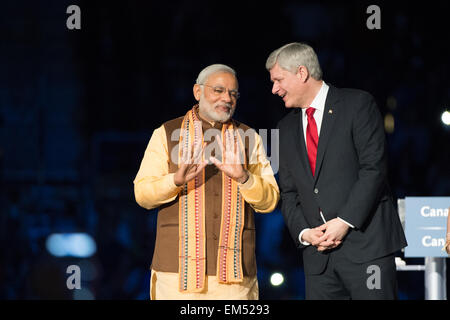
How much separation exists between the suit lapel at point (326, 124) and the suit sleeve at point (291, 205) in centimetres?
20

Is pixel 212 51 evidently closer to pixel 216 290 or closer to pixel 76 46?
pixel 76 46

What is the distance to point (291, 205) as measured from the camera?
361 cm

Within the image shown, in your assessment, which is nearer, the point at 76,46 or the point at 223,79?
the point at 223,79

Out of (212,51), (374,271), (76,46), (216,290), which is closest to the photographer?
(374,271)

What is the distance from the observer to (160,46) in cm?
711

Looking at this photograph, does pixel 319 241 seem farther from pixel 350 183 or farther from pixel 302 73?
pixel 302 73

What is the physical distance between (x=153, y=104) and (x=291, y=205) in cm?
374

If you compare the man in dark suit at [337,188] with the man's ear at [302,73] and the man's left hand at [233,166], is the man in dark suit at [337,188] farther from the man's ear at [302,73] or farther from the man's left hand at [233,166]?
the man's left hand at [233,166]

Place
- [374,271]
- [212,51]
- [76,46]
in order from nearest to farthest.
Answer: [374,271]
[212,51]
[76,46]

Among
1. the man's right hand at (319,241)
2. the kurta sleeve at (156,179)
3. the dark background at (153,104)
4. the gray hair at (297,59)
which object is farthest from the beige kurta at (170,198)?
the dark background at (153,104)

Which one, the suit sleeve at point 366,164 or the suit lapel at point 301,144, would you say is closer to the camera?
the suit sleeve at point 366,164

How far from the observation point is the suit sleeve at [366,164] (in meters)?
3.35

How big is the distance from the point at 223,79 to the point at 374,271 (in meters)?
1.18
